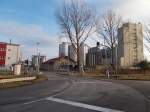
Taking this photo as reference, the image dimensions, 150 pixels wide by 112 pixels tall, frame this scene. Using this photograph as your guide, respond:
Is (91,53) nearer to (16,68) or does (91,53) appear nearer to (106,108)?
(16,68)

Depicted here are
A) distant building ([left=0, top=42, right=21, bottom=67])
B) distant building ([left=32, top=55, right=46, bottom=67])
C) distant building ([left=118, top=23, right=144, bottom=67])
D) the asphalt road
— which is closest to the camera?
the asphalt road

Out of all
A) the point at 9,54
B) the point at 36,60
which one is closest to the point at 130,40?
the point at 36,60

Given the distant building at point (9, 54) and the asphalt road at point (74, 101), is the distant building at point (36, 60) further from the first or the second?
the asphalt road at point (74, 101)

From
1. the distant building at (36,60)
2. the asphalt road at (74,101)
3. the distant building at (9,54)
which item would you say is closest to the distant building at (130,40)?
the distant building at (36,60)

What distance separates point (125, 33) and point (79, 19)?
1378cm

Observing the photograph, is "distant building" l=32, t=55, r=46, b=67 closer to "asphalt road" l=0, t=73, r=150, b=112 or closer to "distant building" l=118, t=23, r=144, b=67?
"distant building" l=118, t=23, r=144, b=67

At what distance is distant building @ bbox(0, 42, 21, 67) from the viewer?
8969 cm

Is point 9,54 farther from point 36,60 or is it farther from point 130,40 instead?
point 130,40

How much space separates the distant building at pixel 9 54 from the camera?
8969 centimetres

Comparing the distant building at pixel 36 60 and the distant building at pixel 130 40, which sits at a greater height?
the distant building at pixel 130 40

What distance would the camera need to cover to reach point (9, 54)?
9206cm

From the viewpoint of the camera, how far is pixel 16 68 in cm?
4591

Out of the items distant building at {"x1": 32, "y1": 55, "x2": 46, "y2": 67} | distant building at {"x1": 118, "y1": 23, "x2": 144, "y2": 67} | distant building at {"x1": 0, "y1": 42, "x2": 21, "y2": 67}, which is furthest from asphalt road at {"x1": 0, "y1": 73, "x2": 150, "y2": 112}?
distant building at {"x1": 0, "y1": 42, "x2": 21, "y2": 67}

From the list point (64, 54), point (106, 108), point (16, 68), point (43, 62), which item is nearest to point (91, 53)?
point (64, 54)
